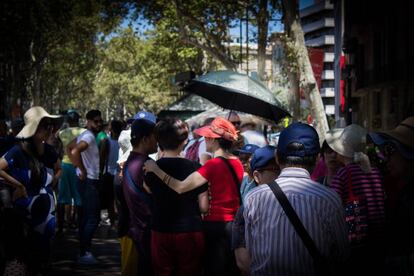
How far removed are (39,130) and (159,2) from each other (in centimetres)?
1788

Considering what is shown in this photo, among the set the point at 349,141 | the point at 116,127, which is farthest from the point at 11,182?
the point at 116,127

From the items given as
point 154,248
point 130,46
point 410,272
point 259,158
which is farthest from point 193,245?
point 130,46

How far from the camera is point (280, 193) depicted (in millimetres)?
3549

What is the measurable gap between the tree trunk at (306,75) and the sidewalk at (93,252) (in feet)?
15.0

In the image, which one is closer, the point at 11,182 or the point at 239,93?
the point at 11,182

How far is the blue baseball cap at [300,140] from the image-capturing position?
144 inches

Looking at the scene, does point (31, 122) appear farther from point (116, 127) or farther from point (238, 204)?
point (116, 127)

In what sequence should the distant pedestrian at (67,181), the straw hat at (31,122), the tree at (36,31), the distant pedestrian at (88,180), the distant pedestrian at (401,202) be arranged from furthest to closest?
the tree at (36,31) < the distant pedestrian at (67,181) < the distant pedestrian at (88,180) < the straw hat at (31,122) < the distant pedestrian at (401,202)

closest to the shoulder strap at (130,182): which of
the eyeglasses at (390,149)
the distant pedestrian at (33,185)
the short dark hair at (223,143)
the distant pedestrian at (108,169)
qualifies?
the short dark hair at (223,143)

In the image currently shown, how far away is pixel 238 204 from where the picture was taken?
5570 mm

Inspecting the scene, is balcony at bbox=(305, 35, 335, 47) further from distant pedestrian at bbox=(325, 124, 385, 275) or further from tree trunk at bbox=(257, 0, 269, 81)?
distant pedestrian at bbox=(325, 124, 385, 275)

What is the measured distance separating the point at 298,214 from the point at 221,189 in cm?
195

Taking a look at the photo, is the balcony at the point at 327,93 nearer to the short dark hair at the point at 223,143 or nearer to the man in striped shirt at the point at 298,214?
the short dark hair at the point at 223,143

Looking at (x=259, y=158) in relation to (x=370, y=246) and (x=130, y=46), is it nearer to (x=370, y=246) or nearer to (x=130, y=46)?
(x=370, y=246)
